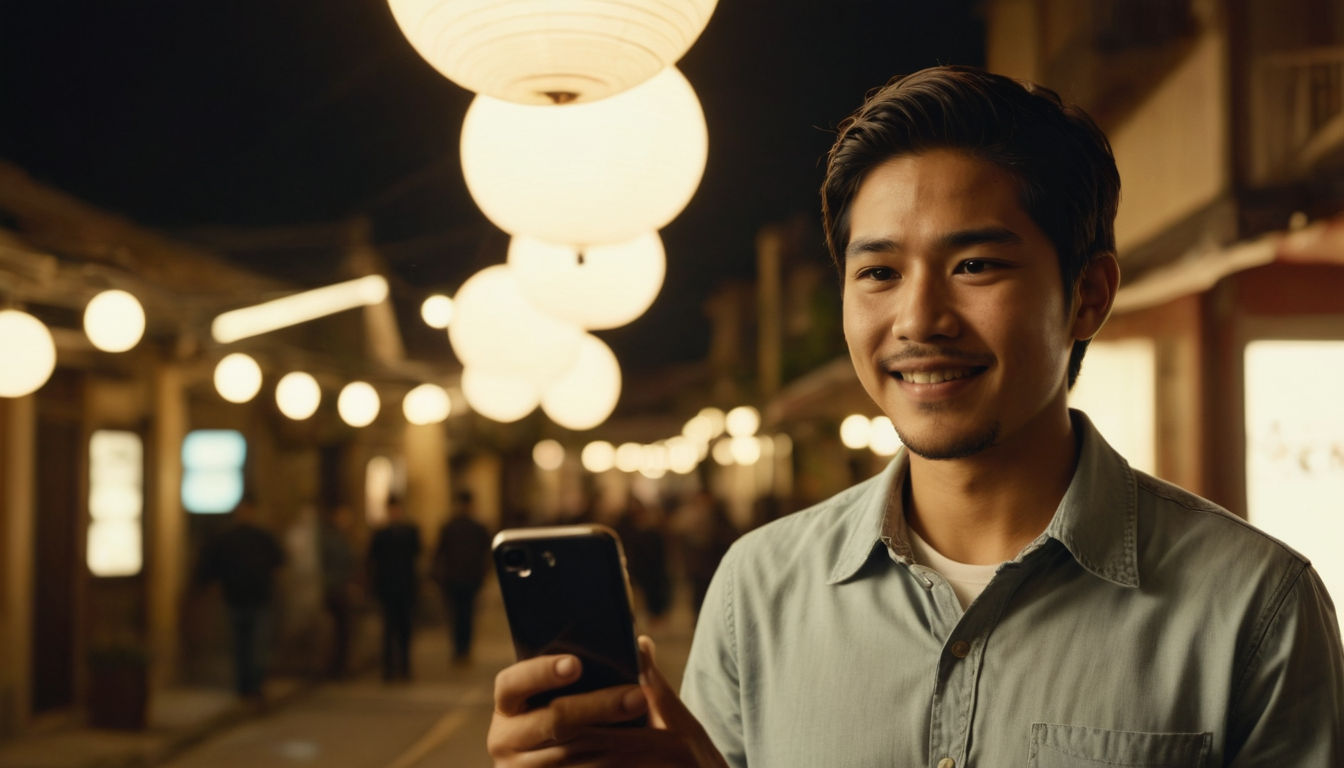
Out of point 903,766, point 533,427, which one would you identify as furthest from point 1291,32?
point 533,427

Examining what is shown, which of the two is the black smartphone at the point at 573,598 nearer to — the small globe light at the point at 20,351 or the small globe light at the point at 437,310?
the small globe light at the point at 20,351

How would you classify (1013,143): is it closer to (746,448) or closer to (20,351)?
(20,351)

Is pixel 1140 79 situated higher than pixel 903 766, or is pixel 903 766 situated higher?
pixel 1140 79

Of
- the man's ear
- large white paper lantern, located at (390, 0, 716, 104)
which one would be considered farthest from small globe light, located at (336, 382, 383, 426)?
the man's ear

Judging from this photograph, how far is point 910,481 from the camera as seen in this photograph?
2098 mm

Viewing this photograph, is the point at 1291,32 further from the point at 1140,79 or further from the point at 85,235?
the point at 85,235

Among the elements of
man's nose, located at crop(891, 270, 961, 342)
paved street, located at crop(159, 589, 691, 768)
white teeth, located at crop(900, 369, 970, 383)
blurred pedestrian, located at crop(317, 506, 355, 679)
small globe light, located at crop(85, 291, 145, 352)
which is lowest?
paved street, located at crop(159, 589, 691, 768)

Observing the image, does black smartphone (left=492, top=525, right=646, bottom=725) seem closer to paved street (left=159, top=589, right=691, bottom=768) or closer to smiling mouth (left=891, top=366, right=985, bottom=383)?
smiling mouth (left=891, top=366, right=985, bottom=383)

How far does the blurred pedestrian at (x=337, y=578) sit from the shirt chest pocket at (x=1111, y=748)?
11.0m

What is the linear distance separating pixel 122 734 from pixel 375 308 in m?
12.5

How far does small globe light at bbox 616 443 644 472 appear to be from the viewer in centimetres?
4144

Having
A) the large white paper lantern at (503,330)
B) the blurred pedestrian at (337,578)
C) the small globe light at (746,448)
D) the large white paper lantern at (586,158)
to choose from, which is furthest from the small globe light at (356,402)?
the small globe light at (746,448)

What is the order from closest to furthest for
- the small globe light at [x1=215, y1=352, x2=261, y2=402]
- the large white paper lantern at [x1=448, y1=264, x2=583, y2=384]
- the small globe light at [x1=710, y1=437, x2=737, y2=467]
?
the large white paper lantern at [x1=448, y1=264, x2=583, y2=384] < the small globe light at [x1=215, y1=352, x2=261, y2=402] < the small globe light at [x1=710, y1=437, x2=737, y2=467]

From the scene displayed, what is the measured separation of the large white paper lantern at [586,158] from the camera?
3.50 m
